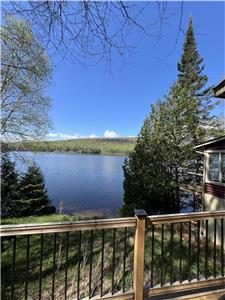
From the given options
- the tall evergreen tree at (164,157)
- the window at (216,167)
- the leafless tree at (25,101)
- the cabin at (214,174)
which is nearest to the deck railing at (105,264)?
the cabin at (214,174)

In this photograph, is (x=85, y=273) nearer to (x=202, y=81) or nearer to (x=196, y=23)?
(x=196, y=23)

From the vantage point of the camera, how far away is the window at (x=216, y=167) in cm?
898

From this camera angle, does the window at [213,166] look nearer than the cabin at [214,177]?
No

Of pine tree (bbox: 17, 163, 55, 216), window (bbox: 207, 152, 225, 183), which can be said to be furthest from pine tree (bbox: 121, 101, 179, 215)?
pine tree (bbox: 17, 163, 55, 216)

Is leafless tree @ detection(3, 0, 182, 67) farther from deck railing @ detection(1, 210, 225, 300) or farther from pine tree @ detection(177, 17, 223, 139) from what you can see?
pine tree @ detection(177, 17, 223, 139)

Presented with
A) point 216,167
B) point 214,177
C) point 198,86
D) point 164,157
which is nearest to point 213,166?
point 216,167

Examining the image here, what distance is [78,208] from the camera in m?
16.5

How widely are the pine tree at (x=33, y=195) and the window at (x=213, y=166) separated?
337 inches

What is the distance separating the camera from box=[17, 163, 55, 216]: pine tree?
40.9 ft

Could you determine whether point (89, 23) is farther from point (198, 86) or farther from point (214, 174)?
point (198, 86)

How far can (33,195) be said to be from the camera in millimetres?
13297

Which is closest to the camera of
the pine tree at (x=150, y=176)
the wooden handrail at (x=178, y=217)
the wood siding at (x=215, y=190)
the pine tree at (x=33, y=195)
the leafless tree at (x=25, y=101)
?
the wooden handrail at (x=178, y=217)

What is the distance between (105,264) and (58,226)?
2.66 meters

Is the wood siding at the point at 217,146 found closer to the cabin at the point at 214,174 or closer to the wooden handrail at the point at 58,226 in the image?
the cabin at the point at 214,174
